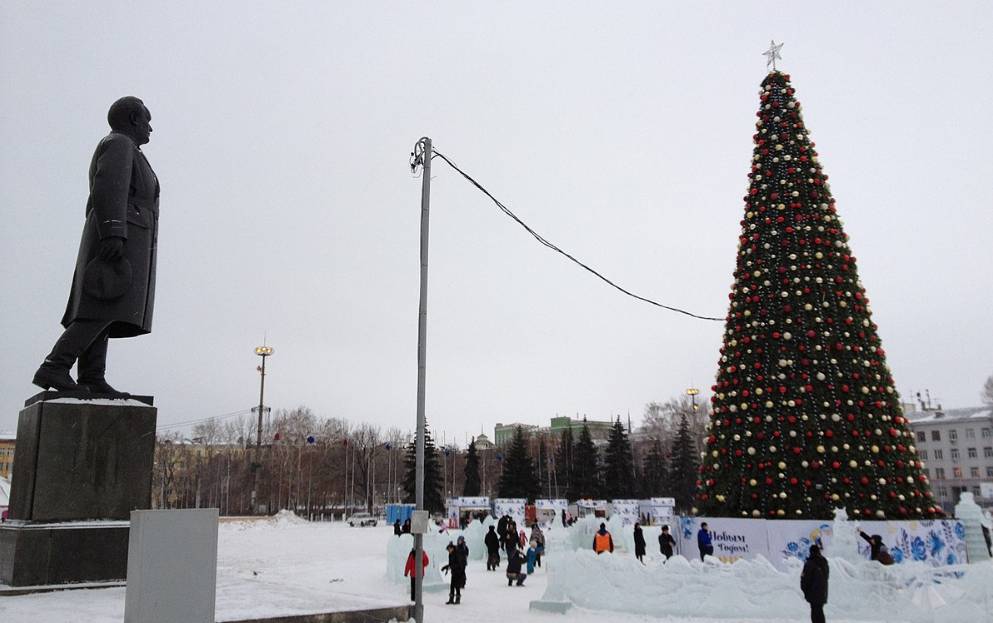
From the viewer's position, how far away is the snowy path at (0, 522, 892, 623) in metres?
7.64

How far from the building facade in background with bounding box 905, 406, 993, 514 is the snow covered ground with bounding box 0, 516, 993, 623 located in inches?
2994

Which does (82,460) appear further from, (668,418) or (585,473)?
(668,418)

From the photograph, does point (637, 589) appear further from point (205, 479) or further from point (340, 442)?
point (205, 479)

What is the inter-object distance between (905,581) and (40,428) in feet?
44.2

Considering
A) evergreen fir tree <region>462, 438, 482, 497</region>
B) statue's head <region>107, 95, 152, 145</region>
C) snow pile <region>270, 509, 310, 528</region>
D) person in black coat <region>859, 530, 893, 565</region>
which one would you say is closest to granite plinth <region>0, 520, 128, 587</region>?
statue's head <region>107, 95, 152, 145</region>

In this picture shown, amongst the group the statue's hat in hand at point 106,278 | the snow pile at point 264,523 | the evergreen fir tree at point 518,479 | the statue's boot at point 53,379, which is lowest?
the snow pile at point 264,523

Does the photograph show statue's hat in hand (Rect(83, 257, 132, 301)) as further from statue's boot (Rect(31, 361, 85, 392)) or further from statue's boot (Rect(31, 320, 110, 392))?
statue's boot (Rect(31, 361, 85, 392))

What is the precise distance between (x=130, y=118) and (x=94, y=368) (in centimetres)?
367

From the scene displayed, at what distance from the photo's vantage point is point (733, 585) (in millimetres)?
13398

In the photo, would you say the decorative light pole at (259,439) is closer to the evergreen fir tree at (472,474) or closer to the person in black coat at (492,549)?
the evergreen fir tree at (472,474)

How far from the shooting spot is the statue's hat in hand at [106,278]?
991cm

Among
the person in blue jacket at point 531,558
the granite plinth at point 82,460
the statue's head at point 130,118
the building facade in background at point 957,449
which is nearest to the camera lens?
the granite plinth at point 82,460

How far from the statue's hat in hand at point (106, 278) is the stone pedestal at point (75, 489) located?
4.84ft

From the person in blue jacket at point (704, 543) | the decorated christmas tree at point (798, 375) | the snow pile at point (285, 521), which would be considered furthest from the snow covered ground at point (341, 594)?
the snow pile at point (285, 521)
